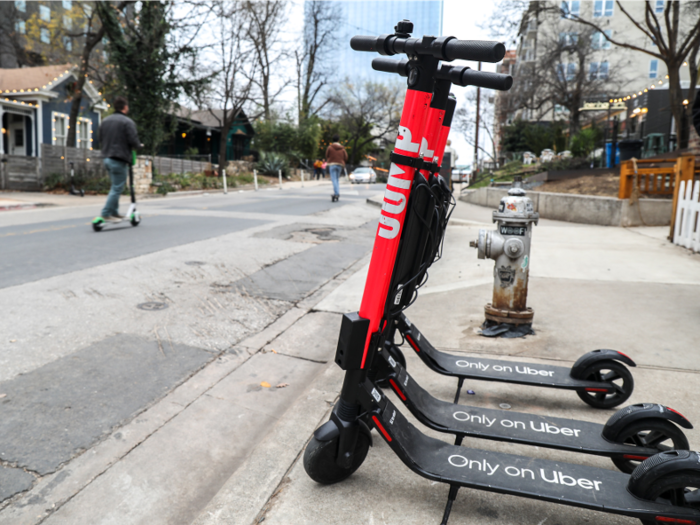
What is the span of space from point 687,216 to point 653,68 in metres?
45.8

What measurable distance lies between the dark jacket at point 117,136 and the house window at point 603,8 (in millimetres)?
47723

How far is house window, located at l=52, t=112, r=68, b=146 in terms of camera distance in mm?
27388

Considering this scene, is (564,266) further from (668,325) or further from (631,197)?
(631,197)

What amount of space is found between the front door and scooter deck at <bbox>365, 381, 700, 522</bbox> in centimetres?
3004

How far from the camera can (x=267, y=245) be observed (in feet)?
27.1

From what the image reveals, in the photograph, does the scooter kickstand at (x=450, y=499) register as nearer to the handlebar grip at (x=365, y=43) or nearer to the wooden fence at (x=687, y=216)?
the handlebar grip at (x=365, y=43)

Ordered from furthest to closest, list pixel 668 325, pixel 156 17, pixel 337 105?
1. pixel 337 105
2. pixel 156 17
3. pixel 668 325

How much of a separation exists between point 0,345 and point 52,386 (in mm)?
905

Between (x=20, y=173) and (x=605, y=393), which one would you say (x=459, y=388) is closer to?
(x=605, y=393)

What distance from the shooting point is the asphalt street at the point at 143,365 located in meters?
2.37

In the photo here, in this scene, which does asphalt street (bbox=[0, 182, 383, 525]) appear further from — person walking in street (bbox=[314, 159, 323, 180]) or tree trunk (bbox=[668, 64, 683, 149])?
person walking in street (bbox=[314, 159, 323, 180])

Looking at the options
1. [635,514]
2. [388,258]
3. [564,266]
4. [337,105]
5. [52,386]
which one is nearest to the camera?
[635,514]

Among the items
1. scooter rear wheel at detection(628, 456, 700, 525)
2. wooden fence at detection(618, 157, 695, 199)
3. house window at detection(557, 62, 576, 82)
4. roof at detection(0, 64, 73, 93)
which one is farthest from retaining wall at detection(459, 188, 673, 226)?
roof at detection(0, 64, 73, 93)

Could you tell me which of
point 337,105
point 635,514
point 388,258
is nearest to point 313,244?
point 388,258
